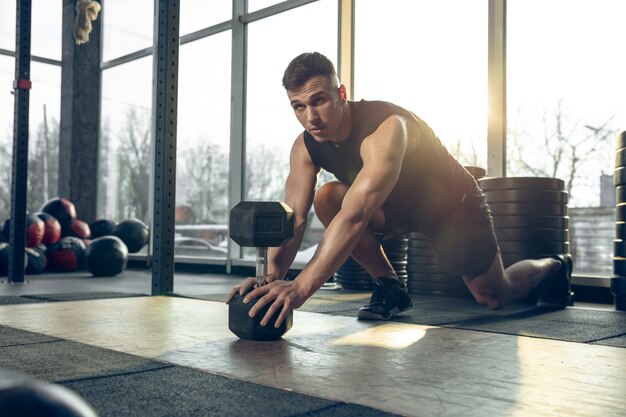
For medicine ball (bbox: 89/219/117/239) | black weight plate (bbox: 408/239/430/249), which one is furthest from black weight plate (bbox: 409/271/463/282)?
medicine ball (bbox: 89/219/117/239)

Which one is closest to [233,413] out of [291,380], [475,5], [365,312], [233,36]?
[291,380]

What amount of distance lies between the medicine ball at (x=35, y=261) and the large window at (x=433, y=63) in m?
2.66

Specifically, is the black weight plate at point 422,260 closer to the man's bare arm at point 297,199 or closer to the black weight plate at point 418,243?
the black weight plate at point 418,243

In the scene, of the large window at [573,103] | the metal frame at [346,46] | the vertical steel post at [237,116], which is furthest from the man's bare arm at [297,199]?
the vertical steel post at [237,116]

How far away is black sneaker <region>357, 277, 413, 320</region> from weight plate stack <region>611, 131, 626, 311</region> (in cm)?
103

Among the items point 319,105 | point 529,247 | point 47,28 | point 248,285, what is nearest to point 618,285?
point 529,247

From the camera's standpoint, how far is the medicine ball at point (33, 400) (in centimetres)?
39

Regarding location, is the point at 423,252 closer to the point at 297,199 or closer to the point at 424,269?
the point at 424,269

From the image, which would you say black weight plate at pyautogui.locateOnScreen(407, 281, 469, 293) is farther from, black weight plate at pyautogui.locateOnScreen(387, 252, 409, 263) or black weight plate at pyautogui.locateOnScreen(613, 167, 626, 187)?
black weight plate at pyautogui.locateOnScreen(613, 167, 626, 187)

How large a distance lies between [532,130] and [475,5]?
0.85 metres

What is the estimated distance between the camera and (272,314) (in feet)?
5.15

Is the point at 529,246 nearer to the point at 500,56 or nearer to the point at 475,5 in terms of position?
the point at 500,56

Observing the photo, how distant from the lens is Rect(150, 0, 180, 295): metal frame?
111 inches

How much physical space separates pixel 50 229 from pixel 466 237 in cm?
382
